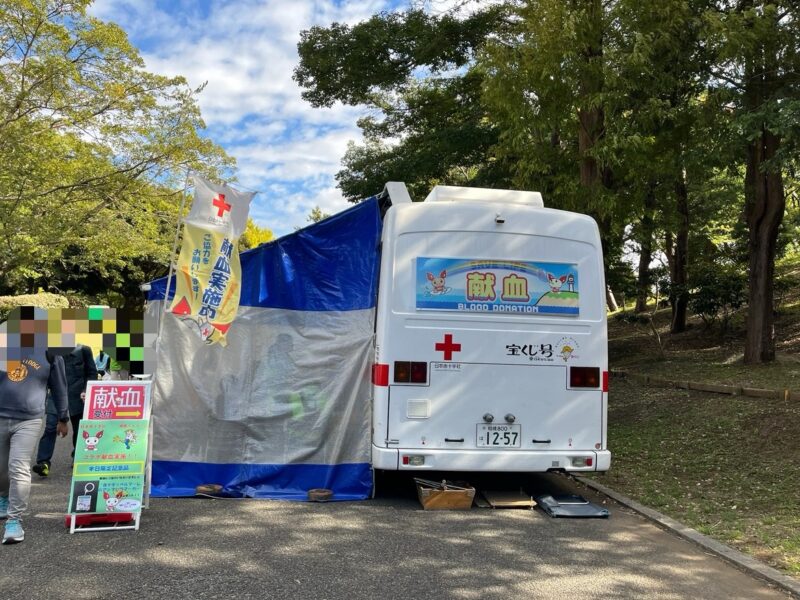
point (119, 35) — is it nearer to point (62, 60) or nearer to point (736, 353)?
point (62, 60)

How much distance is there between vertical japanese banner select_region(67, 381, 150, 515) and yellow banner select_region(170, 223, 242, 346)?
749 mm

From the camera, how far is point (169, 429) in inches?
245

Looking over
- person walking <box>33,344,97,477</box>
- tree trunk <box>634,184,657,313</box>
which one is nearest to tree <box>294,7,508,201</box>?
tree trunk <box>634,184,657,313</box>

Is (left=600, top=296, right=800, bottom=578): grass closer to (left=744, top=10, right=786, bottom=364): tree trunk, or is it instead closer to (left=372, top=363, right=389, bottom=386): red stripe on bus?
(left=744, top=10, right=786, bottom=364): tree trunk

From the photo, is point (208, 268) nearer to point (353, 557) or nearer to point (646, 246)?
point (353, 557)

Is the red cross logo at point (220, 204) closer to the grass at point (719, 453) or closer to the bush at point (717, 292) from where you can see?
the grass at point (719, 453)

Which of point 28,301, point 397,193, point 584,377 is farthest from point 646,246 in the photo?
point 28,301

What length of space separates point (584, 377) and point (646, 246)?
1417cm

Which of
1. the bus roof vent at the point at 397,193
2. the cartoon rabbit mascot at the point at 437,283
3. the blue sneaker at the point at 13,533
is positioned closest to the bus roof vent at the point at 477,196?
the bus roof vent at the point at 397,193

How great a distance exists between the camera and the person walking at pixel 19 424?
15.7 ft

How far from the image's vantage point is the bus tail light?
19.8ft

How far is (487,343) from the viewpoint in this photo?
5.91m

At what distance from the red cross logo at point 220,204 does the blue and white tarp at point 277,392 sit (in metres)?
0.59

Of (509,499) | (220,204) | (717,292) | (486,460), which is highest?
(717,292)
